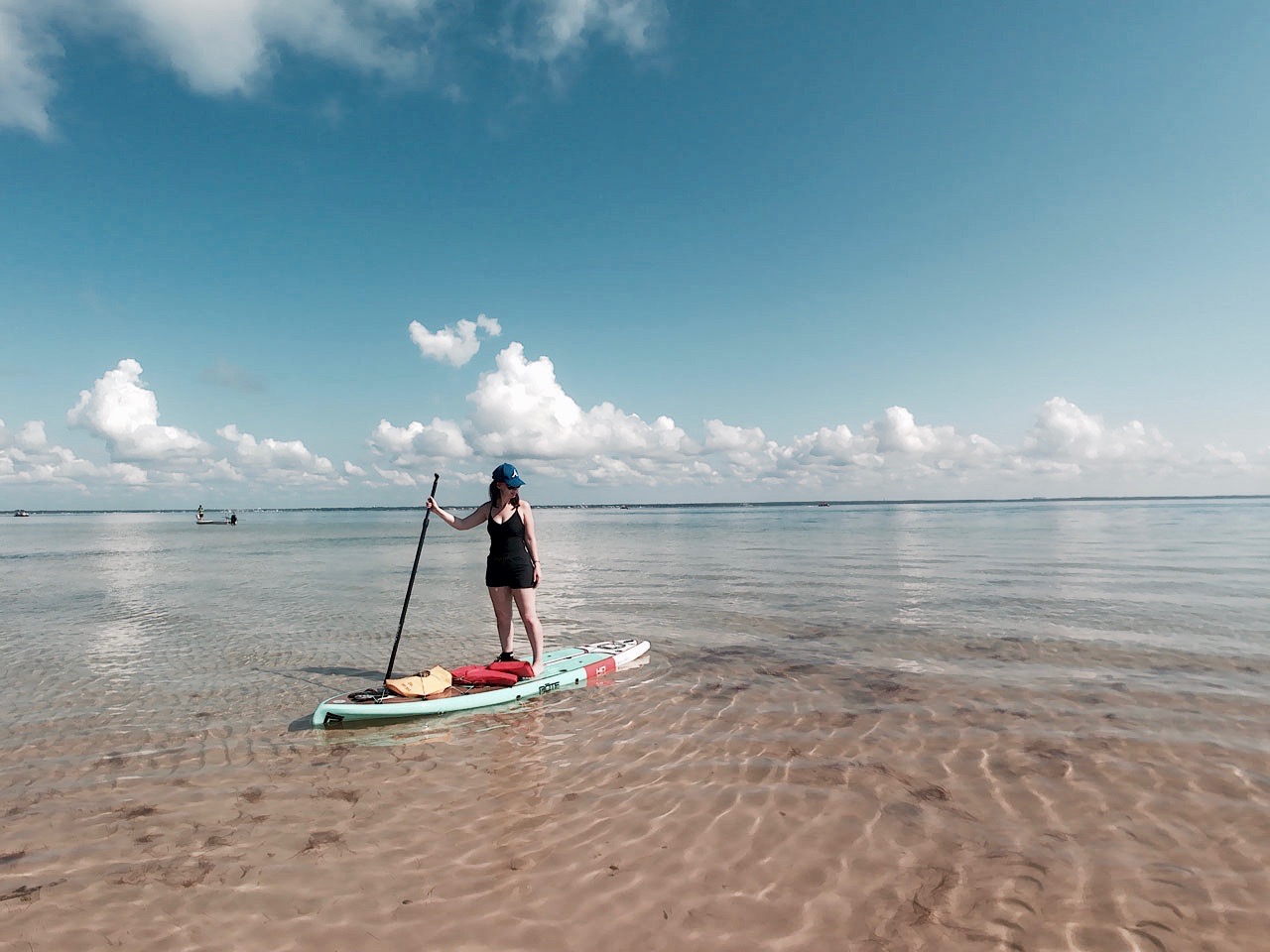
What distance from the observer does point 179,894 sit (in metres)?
4.42

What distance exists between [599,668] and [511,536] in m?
2.64

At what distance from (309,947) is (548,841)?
70.5 inches

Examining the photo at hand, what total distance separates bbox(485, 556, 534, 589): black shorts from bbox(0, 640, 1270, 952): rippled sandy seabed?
1.97 meters

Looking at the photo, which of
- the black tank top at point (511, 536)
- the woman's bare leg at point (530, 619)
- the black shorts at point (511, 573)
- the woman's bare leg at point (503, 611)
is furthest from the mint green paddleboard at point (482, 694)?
the black tank top at point (511, 536)

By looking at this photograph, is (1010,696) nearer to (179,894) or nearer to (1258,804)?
(1258,804)

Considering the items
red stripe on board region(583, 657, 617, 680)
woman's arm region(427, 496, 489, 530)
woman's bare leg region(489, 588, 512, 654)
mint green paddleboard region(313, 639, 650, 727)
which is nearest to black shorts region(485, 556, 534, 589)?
woman's bare leg region(489, 588, 512, 654)

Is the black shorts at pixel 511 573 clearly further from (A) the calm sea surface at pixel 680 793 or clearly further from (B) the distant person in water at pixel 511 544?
(A) the calm sea surface at pixel 680 793

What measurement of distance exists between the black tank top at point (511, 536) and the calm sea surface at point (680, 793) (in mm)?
2218

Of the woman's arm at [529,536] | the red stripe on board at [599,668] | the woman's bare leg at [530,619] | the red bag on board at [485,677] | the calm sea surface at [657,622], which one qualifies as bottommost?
the calm sea surface at [657,622]

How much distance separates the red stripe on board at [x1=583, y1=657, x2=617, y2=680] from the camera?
391 inches

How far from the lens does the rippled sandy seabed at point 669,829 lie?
13.3 ft

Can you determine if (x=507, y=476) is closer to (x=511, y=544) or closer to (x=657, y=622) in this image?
(x=511, y=544)

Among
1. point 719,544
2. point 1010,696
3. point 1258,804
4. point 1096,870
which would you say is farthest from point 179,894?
point 719,544

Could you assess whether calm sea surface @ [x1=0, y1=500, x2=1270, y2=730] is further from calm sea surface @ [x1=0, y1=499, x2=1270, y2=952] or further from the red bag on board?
the red bag on board
